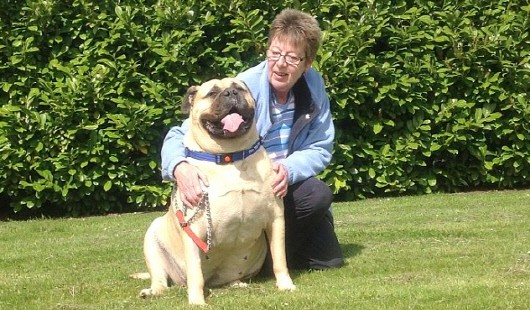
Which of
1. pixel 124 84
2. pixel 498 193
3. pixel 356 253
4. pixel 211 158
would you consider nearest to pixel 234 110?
pixel 211 158

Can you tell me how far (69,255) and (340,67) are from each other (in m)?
3.71

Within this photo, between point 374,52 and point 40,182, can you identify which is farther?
point 374,52

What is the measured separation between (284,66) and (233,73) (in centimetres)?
382

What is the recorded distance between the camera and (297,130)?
5699 millimetres

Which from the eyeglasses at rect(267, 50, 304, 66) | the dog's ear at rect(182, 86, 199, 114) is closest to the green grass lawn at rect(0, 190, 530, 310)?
the dog's ear at rect(182, 86, 199, 114)

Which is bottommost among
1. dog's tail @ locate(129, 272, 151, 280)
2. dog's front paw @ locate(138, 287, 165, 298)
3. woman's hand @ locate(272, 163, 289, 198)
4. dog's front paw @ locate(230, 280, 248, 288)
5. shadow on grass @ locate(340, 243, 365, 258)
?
shadow on grass @ locate(340, 243, 365, 258)

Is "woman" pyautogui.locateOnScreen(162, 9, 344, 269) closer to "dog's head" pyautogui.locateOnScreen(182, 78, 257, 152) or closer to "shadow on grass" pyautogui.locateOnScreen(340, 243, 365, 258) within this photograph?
"dog's head" pyautogui.locateOnScreen(182, 78, 257, 152)

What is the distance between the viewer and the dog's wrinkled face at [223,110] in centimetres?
496

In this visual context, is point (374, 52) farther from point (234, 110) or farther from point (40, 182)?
point (234, 110)

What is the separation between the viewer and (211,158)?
16.6 ft

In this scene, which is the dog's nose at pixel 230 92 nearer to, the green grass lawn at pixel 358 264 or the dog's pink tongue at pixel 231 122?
the dog's pink tongue at pixel 231 122

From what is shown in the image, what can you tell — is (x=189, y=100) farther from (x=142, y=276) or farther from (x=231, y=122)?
(x=142, y=276)

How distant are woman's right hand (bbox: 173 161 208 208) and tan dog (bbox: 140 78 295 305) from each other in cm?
4

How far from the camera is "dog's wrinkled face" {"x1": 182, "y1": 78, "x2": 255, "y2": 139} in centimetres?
496
